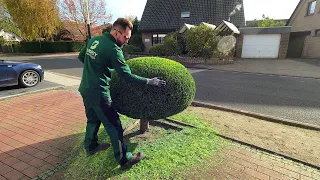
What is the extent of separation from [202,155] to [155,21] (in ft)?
69.5

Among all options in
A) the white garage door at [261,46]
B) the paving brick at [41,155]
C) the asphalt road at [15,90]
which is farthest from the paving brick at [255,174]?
the white garage door at [261,46]

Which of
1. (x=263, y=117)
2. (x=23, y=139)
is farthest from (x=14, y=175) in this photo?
(x=263, y=117)

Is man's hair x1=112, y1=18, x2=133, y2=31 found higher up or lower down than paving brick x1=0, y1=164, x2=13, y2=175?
higher up

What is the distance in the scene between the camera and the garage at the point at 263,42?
17.1 m

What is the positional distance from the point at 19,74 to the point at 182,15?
18.4m

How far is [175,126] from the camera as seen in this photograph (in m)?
3.72

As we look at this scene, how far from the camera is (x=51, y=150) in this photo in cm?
304

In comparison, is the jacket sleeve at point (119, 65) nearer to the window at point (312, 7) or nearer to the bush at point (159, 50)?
the bush at point (159, 50)

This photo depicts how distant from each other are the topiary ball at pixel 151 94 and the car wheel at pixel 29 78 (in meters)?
5.85

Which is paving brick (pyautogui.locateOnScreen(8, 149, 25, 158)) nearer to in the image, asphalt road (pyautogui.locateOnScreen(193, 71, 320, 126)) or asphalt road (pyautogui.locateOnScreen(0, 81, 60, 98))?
asphalt road (pyautogui.locateOnScreen(0, 81, 60, 98))

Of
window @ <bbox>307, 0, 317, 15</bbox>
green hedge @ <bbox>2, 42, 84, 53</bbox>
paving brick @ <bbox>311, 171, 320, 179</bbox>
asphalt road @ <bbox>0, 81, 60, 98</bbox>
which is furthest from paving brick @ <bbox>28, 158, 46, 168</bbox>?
green hedge @ <bbox>2, 42, 84, 53</bbox>

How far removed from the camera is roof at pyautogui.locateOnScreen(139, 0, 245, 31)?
20875 millimetres

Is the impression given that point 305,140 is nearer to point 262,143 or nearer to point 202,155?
point 262,143

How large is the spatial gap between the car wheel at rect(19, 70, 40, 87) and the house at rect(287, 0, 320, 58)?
21.6m
